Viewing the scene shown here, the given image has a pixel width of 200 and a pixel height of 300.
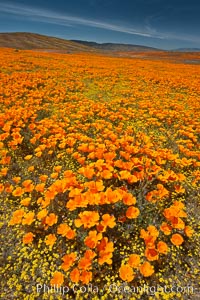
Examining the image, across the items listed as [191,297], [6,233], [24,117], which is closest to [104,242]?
[191,297]

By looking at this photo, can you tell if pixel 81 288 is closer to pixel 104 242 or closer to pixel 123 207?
pixel 104 242

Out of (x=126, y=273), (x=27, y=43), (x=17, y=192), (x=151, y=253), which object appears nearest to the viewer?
(x=126, y=273)

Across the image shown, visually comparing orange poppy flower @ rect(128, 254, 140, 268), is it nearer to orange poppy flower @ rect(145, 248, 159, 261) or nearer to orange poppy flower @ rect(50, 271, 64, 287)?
orange poppy flower @ rect(145, 248, 159, 261)

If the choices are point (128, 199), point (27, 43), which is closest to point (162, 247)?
point (128, 199)

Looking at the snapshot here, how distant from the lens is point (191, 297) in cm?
322

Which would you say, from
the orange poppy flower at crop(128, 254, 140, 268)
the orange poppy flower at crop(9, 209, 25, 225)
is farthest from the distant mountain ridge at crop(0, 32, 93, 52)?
the orange poppy flower at crop(128, 254, 140, 268)

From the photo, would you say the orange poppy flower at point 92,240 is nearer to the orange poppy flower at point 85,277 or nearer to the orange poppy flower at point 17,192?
the orange poppy flower at point 85,277

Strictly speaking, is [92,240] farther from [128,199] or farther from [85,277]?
[128,199]

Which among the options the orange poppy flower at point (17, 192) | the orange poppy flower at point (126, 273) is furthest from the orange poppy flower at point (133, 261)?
the orange poppy flower at point (17, 192)

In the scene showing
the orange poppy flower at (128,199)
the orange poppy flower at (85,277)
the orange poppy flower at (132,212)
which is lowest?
the orange poppy flower at (85,277)

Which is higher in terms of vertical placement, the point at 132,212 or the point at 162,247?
the point at 132,212

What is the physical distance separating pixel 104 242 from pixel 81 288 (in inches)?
28.8

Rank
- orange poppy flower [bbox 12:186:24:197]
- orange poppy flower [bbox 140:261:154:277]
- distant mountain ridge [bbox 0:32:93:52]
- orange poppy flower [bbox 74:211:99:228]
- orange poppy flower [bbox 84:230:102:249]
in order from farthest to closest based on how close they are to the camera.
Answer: distant mountain ridge [bbox 0:32:93:52]
orange poppy flower [bbox 12:186:24:197]
orange poppy flower [bbox 74:211:99:228]
orange poppy flower [bbox 84:230:102:249]
orange poppy flower [bbox 140:261:154:277]

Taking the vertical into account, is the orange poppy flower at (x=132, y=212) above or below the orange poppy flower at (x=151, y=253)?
above
